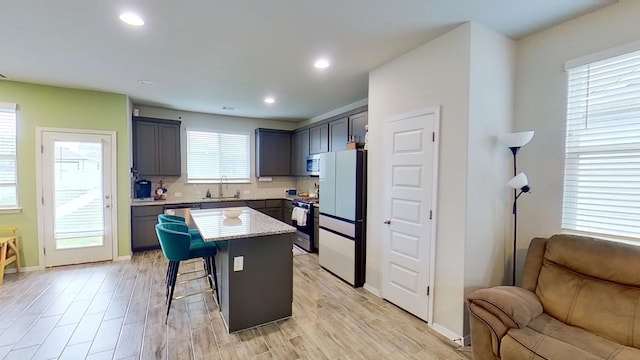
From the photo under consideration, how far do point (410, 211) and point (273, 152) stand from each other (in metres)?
4.25

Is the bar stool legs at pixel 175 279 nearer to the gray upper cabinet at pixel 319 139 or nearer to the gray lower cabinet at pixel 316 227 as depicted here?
the gray lower cabinet at pixel 316 227

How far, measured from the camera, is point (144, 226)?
5.05 metres

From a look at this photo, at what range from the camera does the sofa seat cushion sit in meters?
1.65

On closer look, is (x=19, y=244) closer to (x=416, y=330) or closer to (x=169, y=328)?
(x=169, y=328)

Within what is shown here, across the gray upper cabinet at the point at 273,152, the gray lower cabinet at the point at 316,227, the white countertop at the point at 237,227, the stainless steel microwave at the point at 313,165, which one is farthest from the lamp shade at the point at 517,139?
the gray upper cabinet at the point at 273,152

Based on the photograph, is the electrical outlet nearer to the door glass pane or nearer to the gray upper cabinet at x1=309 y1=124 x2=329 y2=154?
the gray upper cabinet at x1=309 y1=124 x2=329 y2=154

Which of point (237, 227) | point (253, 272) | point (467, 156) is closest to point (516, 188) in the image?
point (467, 156)

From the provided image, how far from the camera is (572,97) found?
8.01ft

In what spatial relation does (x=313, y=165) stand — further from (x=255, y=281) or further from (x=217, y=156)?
(x=255, y=281)

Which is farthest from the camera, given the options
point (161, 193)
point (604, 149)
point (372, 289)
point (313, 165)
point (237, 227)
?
point (313, 165)

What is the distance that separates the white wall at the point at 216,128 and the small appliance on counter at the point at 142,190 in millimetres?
→ 356

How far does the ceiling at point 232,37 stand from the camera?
7.20 feet

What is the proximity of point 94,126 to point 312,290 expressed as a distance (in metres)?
4.15

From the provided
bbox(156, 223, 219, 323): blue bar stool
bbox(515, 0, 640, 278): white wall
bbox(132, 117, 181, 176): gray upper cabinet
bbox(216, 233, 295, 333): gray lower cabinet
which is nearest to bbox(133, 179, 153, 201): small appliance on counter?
bbox(132, 117, 181, 176): gray upper cabinet
